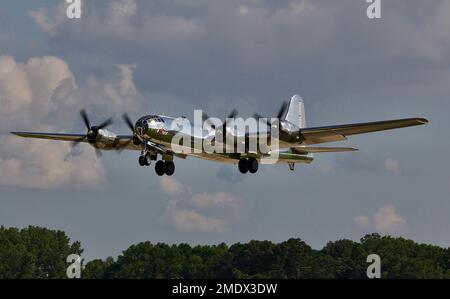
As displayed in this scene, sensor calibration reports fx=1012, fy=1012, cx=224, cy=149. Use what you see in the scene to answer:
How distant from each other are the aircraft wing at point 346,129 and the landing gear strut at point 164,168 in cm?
825

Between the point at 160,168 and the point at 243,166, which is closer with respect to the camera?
the point at 160,168

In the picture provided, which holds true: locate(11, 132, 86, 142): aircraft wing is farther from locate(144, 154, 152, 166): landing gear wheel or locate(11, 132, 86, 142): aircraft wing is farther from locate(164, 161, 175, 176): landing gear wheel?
locate(144, 154, 152, 166): landing gear wheel

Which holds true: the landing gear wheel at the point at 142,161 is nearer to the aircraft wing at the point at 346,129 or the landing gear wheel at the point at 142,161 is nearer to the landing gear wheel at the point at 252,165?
the landing gear wheel at the point at 252,165

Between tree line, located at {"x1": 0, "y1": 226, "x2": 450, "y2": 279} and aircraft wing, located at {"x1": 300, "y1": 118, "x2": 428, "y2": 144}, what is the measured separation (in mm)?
50757

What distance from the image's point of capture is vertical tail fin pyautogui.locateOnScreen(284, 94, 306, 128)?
68875 millimetres

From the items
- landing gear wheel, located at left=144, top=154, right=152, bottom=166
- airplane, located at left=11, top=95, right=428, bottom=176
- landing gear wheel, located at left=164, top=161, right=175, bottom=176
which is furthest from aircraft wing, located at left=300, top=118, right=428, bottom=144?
landing gear wheel, located at left=144, top=154, right=152, bottom=166

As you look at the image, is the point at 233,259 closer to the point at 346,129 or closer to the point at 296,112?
the point at 296,112

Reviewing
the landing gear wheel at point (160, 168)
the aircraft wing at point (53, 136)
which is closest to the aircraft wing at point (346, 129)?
the landing gear wheel at point (160, 168)

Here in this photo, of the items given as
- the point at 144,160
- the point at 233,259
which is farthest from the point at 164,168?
the point at 233,259

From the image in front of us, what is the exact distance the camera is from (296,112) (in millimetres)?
69500

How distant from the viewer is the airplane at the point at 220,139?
5706 centimetres

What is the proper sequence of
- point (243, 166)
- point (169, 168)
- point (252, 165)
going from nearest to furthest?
point (169, 168) → point (252, 165) → point (243, 166)

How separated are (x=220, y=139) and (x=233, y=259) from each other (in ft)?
194
